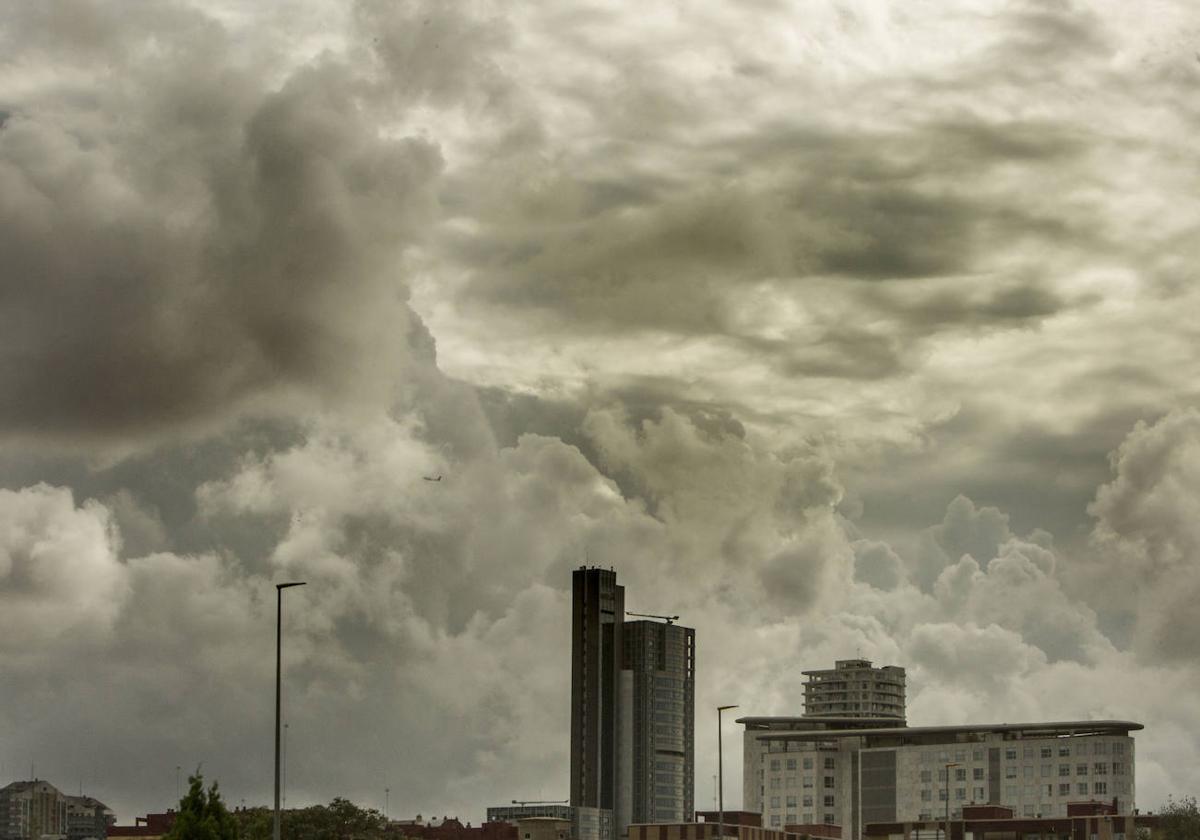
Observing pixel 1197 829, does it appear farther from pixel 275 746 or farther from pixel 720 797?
pixel 275 746

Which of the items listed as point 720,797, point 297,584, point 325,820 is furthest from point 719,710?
point 297,584

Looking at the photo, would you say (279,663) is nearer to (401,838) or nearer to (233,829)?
(233,829)

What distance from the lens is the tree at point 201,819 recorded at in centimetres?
8462

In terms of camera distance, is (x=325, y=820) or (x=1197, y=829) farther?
(x=1197, y=829)

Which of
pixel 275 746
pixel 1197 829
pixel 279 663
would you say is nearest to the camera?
pixel 275 746

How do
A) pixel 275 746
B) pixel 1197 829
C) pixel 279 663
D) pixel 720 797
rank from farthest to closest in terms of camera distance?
pixel 1197 829 → pixel 720 797 → pixel 279 663 → pixel 275 746

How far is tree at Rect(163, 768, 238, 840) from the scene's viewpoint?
84.6 metres

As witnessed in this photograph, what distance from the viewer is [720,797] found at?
145 m

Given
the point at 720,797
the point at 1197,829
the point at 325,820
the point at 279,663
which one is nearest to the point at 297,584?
the point at 279,663

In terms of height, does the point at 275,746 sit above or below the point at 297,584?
below

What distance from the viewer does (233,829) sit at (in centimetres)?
8669

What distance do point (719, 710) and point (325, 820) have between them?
48040mm

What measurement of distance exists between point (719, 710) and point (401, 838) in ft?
175

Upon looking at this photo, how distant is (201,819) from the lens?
8531 cm
